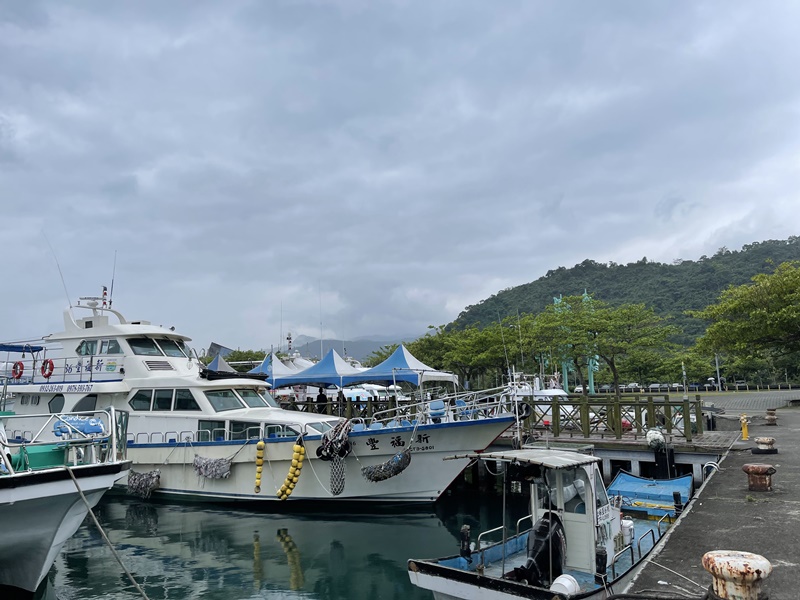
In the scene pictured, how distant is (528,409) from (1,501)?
10.9m

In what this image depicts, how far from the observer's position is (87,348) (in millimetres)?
17438

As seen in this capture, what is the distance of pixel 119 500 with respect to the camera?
54.3 feet

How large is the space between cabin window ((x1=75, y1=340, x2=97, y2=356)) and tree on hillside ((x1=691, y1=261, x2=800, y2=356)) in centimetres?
2730

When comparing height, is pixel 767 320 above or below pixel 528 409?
above

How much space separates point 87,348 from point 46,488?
10388 mm

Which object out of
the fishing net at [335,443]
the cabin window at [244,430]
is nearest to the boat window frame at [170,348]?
the cabin window at [244,430]

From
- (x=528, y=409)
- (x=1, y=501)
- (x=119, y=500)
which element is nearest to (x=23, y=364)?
(x=119, y=500)

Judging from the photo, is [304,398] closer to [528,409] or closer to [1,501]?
[528,409]

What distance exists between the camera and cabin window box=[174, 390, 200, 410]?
52.7 feet

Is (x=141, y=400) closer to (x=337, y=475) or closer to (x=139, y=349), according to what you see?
(x=139, y=349)

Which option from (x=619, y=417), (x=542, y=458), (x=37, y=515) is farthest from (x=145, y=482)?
(x=619, y=417)

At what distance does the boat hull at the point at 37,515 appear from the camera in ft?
26.0

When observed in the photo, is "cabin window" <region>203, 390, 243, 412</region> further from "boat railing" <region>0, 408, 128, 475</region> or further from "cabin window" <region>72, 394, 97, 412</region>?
"boat railing" <region>0, 408, 128, 475</region>

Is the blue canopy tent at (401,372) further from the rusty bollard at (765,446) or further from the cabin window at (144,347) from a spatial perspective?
the rusty bollard at (765,446)
